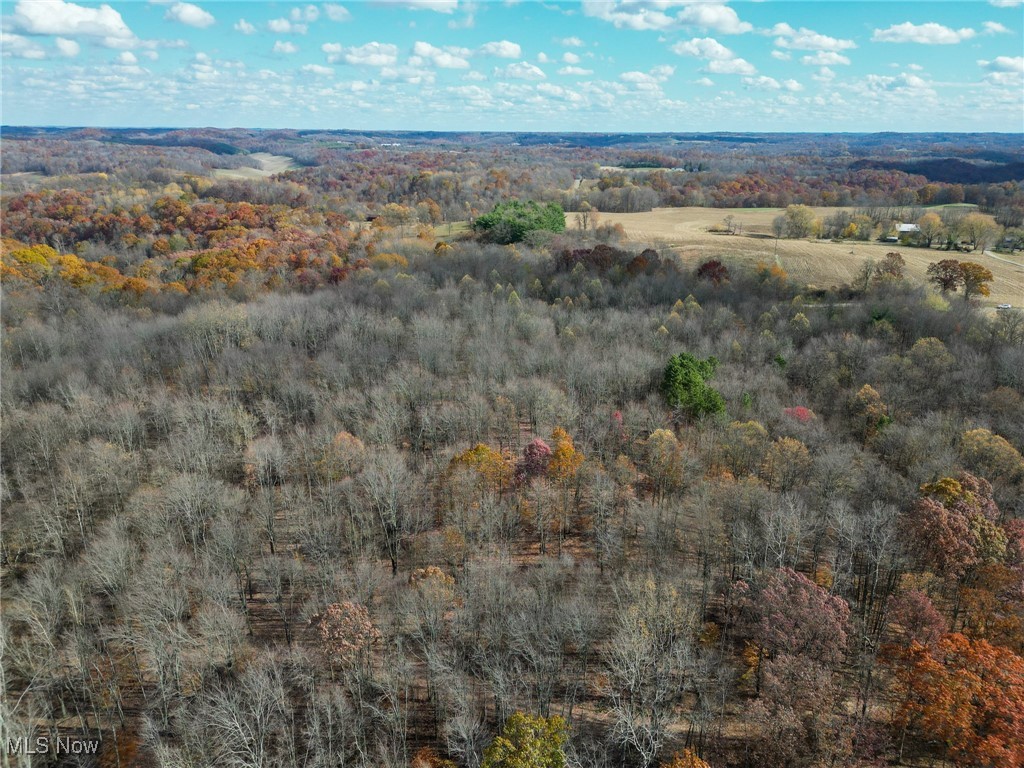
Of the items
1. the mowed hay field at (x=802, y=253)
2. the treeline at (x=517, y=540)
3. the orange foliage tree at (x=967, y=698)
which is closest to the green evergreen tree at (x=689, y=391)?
the treeline at (x=517, y=540)

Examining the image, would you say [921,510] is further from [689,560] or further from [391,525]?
[391,525]

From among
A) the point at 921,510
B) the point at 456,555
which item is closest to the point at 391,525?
the point at 456,555

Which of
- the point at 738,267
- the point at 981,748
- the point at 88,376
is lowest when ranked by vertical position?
the point at 981,748

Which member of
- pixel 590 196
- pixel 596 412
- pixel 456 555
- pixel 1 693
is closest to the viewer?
pixel 1 693

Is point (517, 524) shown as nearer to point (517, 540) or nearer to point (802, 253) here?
point (517, 540)

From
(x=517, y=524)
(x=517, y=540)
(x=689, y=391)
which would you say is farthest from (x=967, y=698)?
(x=689, y=391)

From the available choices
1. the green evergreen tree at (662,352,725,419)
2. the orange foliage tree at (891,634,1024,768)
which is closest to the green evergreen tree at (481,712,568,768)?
the orange foliage tree at (891,634,1024,768)

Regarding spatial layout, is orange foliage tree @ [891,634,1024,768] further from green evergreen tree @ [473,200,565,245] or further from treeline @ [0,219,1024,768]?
green evergreen tree @ [473,200,565,245]
